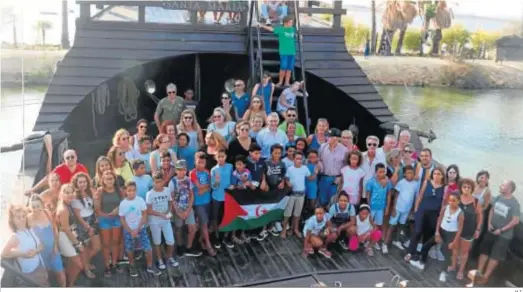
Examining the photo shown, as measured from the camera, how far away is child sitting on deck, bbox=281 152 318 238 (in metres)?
5.85

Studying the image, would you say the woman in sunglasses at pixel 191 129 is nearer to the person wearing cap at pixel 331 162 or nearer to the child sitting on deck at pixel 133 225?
the child sitting on deck at pixel 133 225

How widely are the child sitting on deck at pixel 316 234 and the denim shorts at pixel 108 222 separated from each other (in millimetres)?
1859

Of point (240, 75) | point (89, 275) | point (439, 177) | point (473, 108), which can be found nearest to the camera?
point (89, 275)

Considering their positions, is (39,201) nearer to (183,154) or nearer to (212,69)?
(183,154)

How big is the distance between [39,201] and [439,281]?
362cm

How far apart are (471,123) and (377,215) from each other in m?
19.5

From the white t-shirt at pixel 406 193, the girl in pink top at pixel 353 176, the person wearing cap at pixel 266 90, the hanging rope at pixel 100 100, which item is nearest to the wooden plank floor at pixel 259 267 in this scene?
the white t-shirt at pixel 406 193

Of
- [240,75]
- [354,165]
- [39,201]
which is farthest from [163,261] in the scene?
[240,75]

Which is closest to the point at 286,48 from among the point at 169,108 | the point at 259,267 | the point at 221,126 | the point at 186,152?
the point at 169,108

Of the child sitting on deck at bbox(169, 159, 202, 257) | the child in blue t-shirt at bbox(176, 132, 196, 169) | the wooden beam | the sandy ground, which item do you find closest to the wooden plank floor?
the child sitting on deck at bbox(169, 159, 202, 257)

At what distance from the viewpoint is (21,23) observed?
5758mm

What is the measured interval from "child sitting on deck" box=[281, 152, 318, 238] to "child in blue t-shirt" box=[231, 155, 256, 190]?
0.44 meters

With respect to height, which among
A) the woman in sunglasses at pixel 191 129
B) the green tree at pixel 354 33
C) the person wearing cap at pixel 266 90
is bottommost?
the woman in sunglasses at pixel 191 129

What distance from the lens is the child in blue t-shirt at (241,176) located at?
5.61 meters
